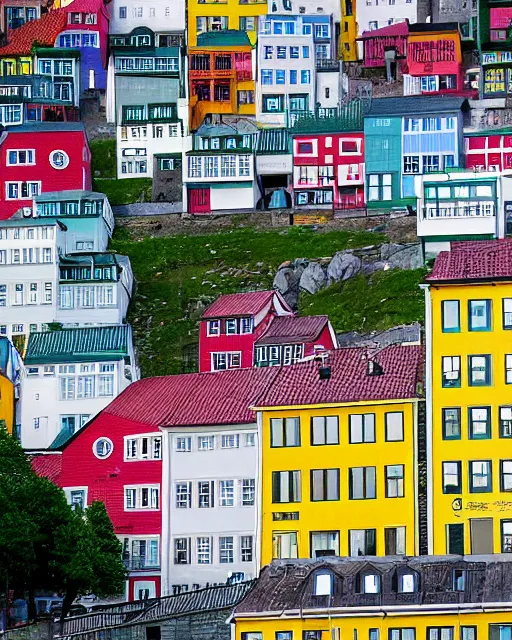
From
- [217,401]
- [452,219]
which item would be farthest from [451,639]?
[452,219]

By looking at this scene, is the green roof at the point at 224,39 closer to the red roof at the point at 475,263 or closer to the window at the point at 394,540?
the red roof at the point at 475,263

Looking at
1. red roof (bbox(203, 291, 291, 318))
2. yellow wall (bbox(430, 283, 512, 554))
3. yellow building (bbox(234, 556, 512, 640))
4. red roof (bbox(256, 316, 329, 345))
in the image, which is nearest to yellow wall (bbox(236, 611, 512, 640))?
yellow building (bbox(234, 556, 512, 640))

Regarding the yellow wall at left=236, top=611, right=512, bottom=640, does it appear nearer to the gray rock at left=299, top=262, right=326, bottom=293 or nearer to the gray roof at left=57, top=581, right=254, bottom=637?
the gray roof at left=57, top=581, right=254, bottom=637

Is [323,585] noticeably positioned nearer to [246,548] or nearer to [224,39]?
[246,548]

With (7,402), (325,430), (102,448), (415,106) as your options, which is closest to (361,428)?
(325,430)

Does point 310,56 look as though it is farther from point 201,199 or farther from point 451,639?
point 451,639

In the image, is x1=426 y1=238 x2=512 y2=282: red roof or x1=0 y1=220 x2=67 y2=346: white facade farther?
x1=0 y1=220 x2=67 y2=346: white facade

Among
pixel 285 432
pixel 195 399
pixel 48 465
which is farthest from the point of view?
pixel 48 465

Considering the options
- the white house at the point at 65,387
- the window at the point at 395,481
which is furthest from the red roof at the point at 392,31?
the window at the point at 395,481
